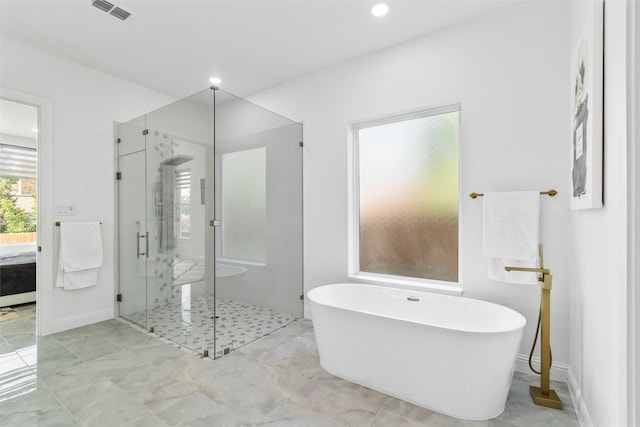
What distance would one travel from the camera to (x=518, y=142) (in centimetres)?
220

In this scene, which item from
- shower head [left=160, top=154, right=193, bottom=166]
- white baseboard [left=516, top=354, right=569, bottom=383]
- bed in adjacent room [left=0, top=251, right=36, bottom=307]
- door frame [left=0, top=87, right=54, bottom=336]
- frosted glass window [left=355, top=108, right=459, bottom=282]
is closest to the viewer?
white baseboard [left=516, top=354, right=569, bottom=383]

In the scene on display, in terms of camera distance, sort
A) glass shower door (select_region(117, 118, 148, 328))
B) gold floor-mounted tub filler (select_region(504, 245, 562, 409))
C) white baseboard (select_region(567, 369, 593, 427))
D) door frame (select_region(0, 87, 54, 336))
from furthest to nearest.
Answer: glass shower door (select_region(117, 118, 148, 328)) < door frame (select_region(0, 87, 54, 336)) < gold floor-mounted tub filler (select_region(504, 245, 562, 409)) < white baseboard (select_region(567, 369, 593, 427))

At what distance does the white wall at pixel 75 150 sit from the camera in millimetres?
2795

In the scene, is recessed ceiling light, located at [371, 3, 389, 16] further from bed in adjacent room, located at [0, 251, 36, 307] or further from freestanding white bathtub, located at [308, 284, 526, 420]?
bed in adjacent room, located at [0, 251, 36, 307]

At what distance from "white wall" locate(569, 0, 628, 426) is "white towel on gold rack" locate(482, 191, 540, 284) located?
0.31 metres

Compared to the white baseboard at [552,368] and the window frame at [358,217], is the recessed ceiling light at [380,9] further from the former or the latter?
the white baseboard at [552,368]

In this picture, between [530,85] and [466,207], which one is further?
[466,207]

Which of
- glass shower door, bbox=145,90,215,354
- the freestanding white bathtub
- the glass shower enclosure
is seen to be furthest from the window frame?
glass shower door, bbox=145,90,215,354

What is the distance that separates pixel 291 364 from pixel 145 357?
123 cm

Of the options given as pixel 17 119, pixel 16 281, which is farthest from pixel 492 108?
pixel 17 119

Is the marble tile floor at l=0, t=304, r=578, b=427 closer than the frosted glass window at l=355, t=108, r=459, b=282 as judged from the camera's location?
Yes

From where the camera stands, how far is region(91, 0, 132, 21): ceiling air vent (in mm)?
2199

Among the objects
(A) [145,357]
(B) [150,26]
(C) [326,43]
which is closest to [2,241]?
(A) [145,357]

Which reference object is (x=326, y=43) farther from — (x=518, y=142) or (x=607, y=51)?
(x=607, y=51)
